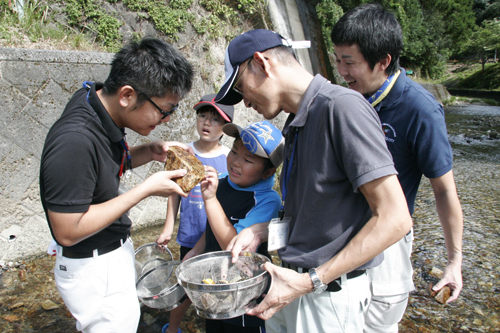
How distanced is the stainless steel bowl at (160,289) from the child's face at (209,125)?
124 centimetres

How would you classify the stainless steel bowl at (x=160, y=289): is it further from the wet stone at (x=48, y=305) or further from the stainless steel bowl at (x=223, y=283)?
the wet stone at (x=48, y=305)

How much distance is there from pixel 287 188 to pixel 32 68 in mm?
3424

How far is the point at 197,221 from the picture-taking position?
292cm

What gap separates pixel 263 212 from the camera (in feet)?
6.86

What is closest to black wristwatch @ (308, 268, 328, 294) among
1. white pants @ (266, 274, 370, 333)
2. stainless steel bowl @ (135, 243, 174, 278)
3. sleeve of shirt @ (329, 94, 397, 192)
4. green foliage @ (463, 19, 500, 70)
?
white pants @ (266, 274, 370, 333)

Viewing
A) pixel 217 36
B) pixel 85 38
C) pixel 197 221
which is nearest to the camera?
pixel 197 221

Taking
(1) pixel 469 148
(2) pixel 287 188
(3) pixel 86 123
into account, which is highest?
(3) pixel 86 123

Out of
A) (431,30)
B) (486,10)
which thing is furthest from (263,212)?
(486,10)

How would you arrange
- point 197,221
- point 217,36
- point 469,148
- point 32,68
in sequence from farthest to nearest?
point 469,148 → point 217,36 → point 32,68 → point 197,221

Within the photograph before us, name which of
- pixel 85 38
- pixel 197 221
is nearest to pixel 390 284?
pixel 197 221

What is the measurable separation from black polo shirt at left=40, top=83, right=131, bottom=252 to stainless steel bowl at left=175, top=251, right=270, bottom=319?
61 centimetres

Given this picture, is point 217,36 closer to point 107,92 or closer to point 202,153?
point 202,153

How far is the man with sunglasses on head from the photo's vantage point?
1685 millimetres

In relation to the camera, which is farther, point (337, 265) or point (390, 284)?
point (390, 284)
